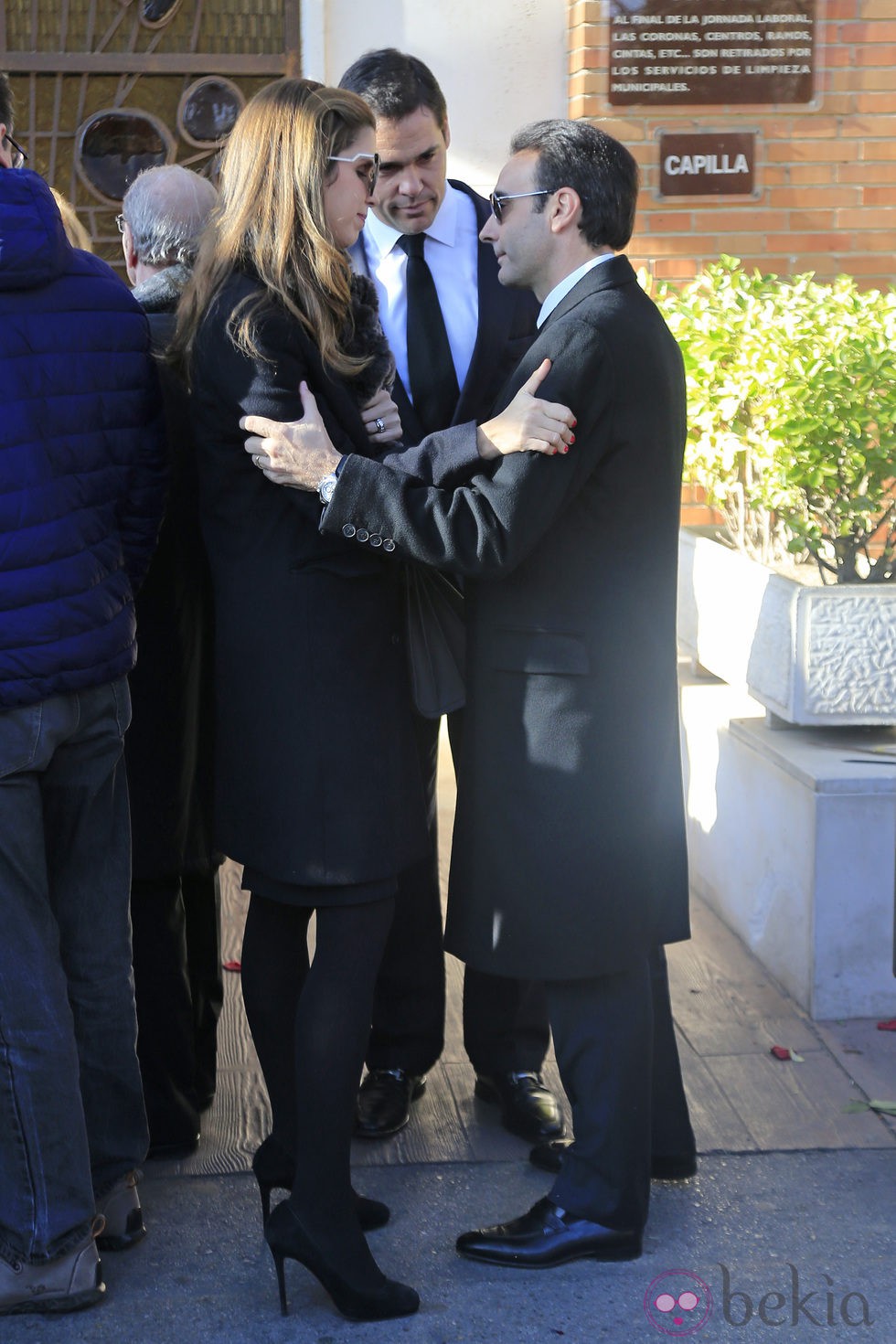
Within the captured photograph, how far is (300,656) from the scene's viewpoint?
265 cm

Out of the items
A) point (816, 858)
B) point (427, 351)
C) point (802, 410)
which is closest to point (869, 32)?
point (802, 410)

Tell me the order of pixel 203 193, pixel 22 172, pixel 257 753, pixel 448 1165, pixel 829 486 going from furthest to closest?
pixel 829 486
pixel 448 1165
pixel 203 193
pixel 257 753
pixel 22 172

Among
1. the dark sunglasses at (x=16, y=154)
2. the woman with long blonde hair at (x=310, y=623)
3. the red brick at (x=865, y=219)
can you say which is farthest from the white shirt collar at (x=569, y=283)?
the red brick at (x=865, y=219)

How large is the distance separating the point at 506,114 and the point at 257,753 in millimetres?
3830

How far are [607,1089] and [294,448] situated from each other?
1.27m

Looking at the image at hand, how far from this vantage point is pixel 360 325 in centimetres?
269

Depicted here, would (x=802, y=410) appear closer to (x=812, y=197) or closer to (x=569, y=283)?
(x=569, y=283)

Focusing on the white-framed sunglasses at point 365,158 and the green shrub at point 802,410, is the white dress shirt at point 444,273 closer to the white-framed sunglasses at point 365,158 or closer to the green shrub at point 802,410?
the white-framed sunglasses at point 365,158

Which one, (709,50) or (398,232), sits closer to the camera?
(398,232)

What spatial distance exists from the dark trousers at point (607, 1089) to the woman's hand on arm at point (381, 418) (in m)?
1.03

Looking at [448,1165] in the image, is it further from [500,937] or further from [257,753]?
[257,753]

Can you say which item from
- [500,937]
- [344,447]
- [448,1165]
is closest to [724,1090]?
[448,1165]

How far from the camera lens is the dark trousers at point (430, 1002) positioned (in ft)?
11.4

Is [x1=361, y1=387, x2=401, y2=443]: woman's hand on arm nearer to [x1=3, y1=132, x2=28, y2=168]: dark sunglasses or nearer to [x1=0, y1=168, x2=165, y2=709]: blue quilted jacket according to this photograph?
[x1=0, y1=168, x2=165, y2=709]: blue quilted jacket
